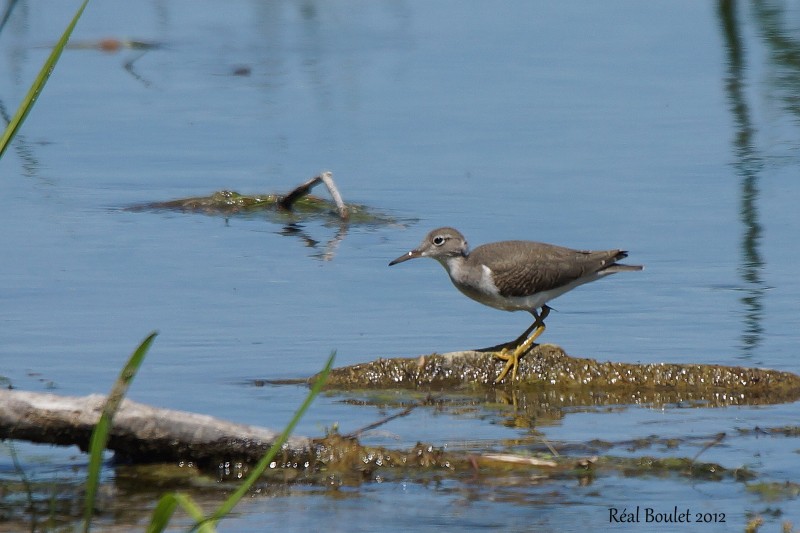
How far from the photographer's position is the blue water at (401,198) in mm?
7434

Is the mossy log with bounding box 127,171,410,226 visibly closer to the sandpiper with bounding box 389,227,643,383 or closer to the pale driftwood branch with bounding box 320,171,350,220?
the pale driftwood branch with bounding box 320,171,350,220

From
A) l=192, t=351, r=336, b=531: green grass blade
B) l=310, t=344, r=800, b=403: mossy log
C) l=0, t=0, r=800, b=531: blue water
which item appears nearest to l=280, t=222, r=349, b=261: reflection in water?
l=0, t=0, r=800, b=531: blue water

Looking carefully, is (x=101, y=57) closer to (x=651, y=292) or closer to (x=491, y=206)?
(x=491, y=206)

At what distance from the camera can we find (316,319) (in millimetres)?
8844

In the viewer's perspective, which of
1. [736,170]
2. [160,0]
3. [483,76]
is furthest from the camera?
[160,0]

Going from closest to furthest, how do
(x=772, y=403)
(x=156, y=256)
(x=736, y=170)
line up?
(x=772, y=403), (x=156, y=256), (x=736, y=170)

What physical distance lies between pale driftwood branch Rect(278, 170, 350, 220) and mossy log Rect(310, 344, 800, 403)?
9.81ft

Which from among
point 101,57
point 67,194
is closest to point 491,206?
point 67,194

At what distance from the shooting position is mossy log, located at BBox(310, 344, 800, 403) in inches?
294

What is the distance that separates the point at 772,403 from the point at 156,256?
4.60 metres

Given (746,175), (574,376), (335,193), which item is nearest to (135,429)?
(574,376)

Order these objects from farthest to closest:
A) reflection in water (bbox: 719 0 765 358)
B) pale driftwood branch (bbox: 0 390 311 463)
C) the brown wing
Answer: reflection in water (bbox: 719 0 765 358), the brown wing, pale driftwood branch (bbox: 0 390 311 463)

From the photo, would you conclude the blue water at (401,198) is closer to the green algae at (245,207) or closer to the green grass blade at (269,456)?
the green algae at (245,207)

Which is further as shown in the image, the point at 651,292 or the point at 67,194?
the point at 67,194
